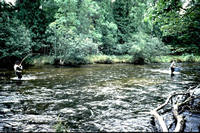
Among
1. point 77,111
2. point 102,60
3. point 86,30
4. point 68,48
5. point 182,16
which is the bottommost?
point 77,111

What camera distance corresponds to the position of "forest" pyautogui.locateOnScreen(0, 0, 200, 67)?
706cm

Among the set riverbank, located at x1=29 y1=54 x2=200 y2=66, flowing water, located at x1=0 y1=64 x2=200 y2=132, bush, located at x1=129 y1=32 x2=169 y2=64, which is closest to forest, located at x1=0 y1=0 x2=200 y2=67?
bush, located at x1=129 y1=32 x2=169 y2=64

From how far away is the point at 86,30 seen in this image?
135 ft

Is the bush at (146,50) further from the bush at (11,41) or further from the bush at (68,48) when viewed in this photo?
the bush at (11,41)

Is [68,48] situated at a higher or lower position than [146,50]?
lower

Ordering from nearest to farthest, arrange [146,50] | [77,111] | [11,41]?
[77,111]
[11,41]
[146,50]

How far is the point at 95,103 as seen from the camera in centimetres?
855

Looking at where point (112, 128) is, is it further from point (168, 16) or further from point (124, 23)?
point (124, 23)

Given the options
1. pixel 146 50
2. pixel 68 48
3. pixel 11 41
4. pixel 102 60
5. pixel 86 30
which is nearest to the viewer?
pixel 11 41

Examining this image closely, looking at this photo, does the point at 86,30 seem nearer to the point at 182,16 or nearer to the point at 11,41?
the point at 11,41

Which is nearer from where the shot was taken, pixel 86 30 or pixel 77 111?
pixel 77 111

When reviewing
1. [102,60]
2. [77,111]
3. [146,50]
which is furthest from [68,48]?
[77,111]

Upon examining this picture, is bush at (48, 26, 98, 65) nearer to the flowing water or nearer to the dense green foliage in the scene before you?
the flowing water

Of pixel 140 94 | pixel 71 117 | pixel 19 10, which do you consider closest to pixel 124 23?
pixel 19 10
